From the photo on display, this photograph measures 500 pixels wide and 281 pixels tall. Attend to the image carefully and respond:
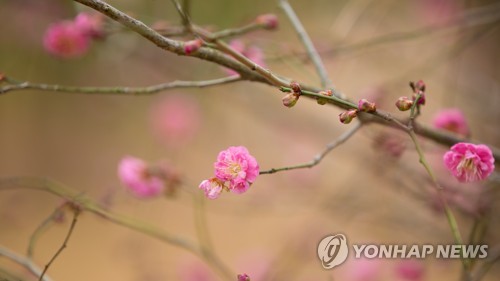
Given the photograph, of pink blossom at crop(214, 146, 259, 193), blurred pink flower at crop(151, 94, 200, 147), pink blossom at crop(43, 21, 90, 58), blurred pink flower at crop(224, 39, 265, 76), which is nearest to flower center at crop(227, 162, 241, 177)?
pink blossom at crop(214, 146, 259, 193)

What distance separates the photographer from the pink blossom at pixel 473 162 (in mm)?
→ 573

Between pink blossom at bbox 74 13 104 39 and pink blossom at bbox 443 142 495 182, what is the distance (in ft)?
1.85

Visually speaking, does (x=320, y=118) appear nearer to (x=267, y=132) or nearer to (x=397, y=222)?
(x=267, y=132)

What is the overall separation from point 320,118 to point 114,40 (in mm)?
675

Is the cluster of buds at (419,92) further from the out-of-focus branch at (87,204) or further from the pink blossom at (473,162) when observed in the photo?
the out-of-focus branch at (87,204)

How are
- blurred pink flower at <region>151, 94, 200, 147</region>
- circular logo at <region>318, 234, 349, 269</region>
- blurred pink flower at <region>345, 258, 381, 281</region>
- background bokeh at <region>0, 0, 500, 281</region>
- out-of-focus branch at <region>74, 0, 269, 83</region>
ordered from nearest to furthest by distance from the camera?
out-of-focus branch at <region>74, 0, 269, 83</region> → circular logo at <region>318, 234, 349, 269</region> → blurred pink flower at <region>345, 258, 381, 281</region> → background bokeh at <region>0, 0, 500, 281</region> → blurred pink flower at <region>151, 94, 200, 147</region>

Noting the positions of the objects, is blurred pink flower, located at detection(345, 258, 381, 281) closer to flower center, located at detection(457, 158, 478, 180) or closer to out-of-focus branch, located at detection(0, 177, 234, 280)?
out-of-focus branch, located at detection(0, 177, 234, 280)

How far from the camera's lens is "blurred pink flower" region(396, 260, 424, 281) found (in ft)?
3.24

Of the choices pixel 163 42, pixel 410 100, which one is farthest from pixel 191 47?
pixel 410 100

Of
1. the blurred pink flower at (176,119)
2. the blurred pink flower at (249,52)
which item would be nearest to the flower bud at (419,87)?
the blurred pink flower at (249,52)

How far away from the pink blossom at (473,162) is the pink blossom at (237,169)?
21 cm

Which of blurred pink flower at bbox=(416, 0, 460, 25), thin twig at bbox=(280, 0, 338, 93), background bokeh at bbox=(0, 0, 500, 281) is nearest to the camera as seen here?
thin twig at bbox=(280, 0, 338, 93)

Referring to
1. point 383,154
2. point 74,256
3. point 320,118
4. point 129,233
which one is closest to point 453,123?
point 383,154

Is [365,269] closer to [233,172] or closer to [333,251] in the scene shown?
[333,251]
